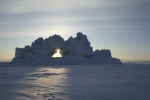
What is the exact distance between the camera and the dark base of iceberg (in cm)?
3841

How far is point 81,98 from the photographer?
6.52m

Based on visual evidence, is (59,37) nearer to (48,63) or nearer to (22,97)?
(48,63)

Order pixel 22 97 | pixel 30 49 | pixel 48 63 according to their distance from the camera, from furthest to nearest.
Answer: pixel 30 49
pixel 48 63
pixel 22 97

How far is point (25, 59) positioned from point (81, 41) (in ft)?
33.1

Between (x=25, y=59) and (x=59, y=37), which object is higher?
(x=59, y=37)

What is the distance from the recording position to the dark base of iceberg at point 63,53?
38.4 m

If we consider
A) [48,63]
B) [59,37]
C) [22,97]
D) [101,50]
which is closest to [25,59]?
[48,63]

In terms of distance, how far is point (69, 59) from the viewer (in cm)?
3884

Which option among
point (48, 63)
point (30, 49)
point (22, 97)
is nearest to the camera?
point (22, 97)

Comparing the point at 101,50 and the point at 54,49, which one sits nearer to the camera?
the point at 54,49

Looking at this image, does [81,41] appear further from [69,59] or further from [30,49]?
[30,49]

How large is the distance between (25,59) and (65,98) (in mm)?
34708

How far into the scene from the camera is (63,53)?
41.5m

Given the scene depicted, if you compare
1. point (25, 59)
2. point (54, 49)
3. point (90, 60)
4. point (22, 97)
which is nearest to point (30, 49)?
point (25, 59)
